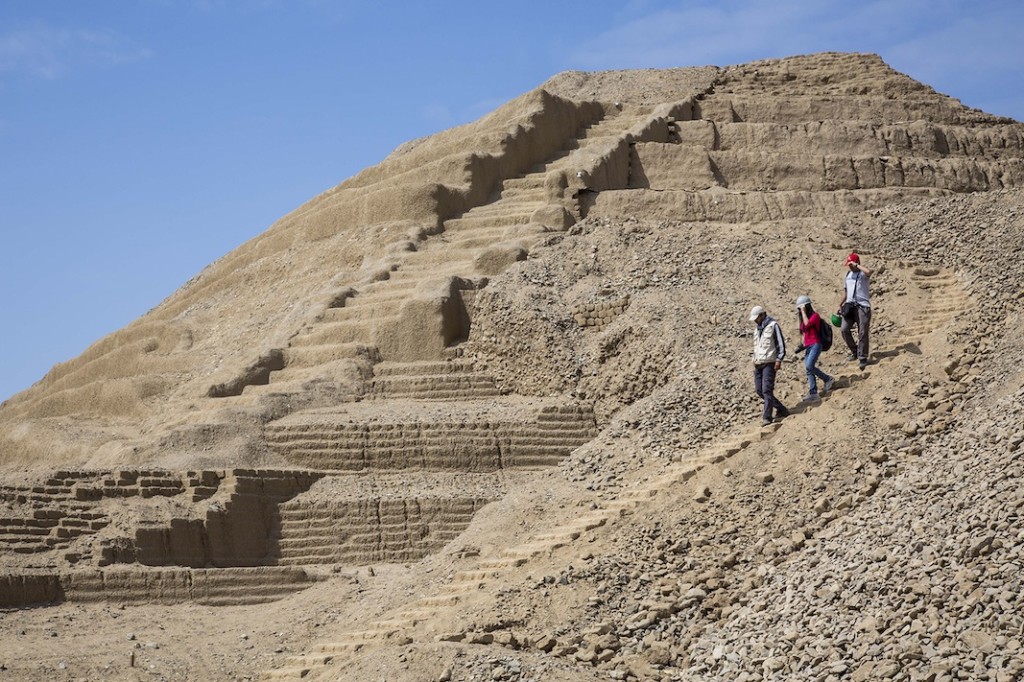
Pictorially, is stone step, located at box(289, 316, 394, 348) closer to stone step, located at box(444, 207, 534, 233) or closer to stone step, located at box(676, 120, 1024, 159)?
stone step, located at box(444, 207, 534, 233)

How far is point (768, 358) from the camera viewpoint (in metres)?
18.5

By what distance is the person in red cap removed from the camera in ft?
63.2

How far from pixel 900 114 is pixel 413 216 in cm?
1286

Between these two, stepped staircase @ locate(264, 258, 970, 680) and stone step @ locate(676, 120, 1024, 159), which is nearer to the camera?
stepped staircase @ locate(264, 258, 970, 680)

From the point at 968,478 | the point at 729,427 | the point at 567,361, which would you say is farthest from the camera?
the point at 567,361

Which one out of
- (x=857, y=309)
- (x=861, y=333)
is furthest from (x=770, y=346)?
(x=857, y=309)

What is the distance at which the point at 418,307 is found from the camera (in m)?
26.6

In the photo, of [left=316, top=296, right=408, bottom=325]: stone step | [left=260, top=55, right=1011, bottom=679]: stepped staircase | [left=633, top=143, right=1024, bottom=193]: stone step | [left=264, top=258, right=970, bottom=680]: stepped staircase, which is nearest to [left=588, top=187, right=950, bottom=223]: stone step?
[left=260, top=55, right=1011, bottom=679]: stepped staircase

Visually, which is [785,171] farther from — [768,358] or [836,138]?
[768,358]

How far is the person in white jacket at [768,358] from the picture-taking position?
1850 cm

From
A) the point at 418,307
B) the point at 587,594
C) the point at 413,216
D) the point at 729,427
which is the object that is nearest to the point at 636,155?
the point at 413,216

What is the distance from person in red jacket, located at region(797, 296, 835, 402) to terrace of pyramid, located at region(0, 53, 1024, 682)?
255 millimetres

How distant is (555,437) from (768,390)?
5.59 metres

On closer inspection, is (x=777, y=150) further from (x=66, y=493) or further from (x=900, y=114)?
(x=66, y=493)
